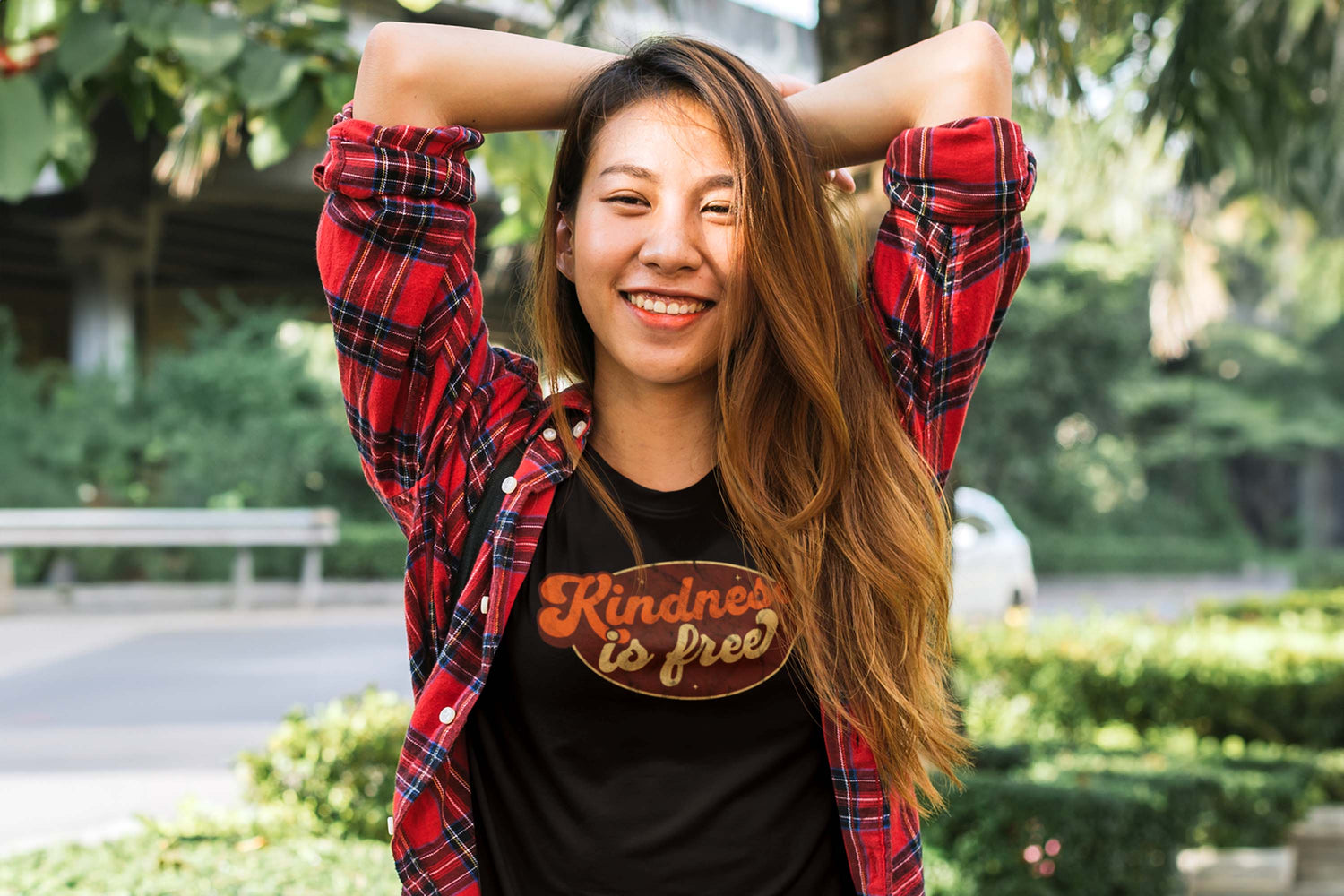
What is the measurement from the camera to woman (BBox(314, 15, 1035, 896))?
1.55m

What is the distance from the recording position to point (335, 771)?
14.1 feet

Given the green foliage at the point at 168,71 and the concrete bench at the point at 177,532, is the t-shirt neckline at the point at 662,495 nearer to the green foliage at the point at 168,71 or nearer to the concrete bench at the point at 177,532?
the green foliage at the point at 168,71

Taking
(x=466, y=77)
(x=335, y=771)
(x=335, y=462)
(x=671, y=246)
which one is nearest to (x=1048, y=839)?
(x=335, y=771)

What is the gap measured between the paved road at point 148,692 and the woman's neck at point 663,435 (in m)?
2.70

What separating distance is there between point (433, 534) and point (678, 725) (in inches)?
14.6

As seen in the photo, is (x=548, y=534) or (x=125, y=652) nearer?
(x=548, y=534)

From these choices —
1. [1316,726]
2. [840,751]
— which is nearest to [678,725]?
[840,751]

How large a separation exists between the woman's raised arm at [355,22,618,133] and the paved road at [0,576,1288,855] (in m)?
2.82

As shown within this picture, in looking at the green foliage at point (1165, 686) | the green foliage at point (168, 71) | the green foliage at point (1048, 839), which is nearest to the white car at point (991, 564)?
the green foliage at point (1165, 686)

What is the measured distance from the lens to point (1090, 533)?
1016 inches

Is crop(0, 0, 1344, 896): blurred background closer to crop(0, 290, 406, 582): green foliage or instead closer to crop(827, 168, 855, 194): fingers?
crop(0, 290, 406, 582): green foliage

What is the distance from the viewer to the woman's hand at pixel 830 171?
5.82 ft

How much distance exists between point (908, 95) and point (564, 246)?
47 cm

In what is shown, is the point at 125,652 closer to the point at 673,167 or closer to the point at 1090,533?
the point at 673,167
